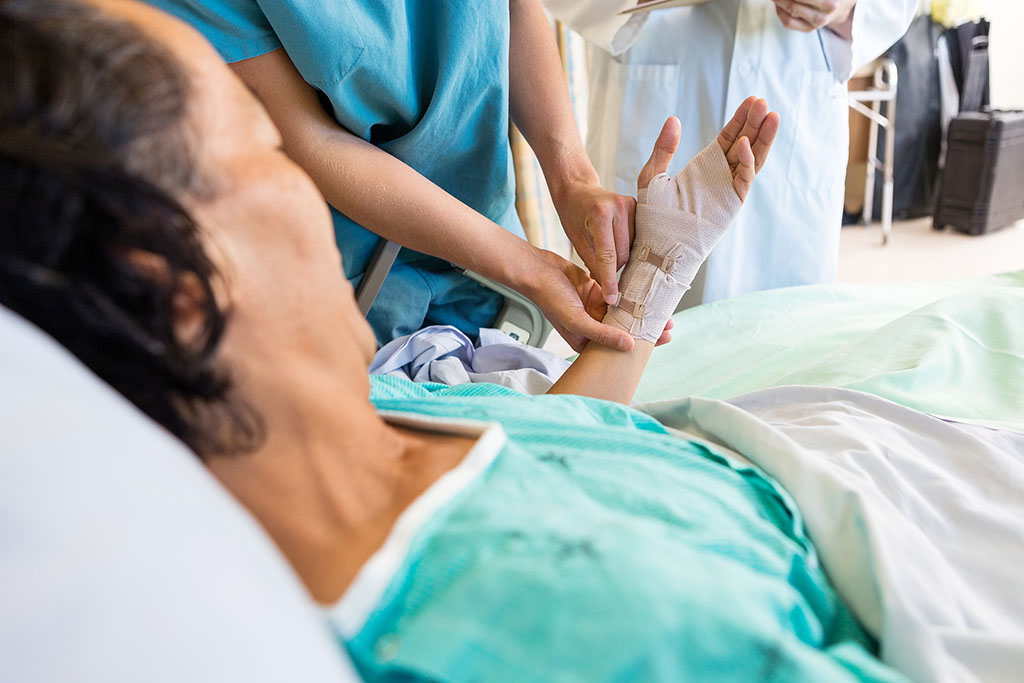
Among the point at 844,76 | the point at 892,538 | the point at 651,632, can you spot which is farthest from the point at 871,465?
the point at 844,76

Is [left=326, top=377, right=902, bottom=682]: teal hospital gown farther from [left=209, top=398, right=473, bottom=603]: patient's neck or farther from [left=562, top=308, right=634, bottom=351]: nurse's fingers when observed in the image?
[left=562, top=308, right=634, bottom=351]: nurse's fingers

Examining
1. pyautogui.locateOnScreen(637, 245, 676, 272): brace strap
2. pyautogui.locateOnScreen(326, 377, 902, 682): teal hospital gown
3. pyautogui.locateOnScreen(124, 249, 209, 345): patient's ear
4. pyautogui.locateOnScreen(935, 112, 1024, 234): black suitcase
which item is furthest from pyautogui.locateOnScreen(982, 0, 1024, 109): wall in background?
pyautogui.locateOnScreen(124, 249, 209, 345): patient's ear

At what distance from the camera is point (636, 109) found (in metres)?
1.91

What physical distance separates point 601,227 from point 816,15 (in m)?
0.84

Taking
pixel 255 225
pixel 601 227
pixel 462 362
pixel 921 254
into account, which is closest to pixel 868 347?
pixel 601 227

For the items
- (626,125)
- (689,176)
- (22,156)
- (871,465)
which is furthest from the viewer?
(626,125)

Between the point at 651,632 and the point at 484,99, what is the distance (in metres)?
0.93

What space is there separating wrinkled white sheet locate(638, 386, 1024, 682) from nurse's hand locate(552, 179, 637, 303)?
276 mm

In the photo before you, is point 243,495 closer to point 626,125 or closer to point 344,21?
point 344,21

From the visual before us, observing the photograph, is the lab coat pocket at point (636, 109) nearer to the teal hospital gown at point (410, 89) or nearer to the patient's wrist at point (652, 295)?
the teal hospital gown at point (410, 89)

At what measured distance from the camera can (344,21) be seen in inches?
39.6

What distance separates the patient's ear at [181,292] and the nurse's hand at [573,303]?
26.7 inches

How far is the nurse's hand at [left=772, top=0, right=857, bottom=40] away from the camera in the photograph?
63.9 inches

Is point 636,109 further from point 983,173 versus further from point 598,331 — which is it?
point 983,173
